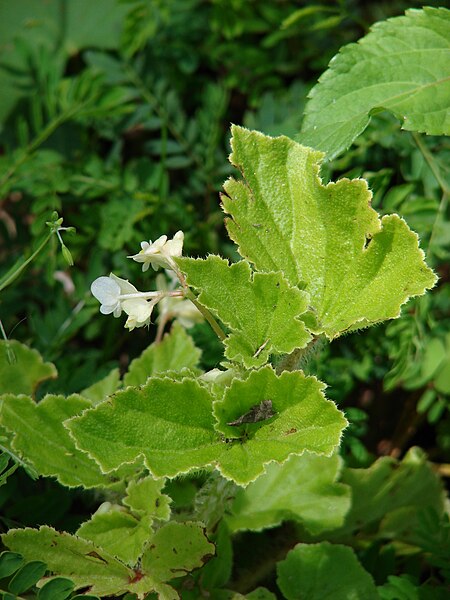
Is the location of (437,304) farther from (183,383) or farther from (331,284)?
(183,383)

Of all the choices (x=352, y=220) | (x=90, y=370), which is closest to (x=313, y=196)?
(x=352, y=220)

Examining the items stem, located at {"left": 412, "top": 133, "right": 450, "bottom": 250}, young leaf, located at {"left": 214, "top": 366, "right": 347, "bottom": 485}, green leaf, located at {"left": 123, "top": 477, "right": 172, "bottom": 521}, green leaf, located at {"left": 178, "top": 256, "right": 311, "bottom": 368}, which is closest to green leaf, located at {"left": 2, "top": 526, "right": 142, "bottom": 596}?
green leaf, located at {"left": 123, "top": 477, "right": 172, "bottom": 521}

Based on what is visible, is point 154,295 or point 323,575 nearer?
point 154,295

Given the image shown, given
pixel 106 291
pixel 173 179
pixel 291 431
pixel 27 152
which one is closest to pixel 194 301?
pixel 106 291

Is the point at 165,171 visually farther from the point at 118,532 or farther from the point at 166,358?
the point at 118,532

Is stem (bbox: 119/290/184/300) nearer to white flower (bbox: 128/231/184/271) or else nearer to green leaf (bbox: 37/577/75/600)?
white flower (bbox: 128/231/184/271)

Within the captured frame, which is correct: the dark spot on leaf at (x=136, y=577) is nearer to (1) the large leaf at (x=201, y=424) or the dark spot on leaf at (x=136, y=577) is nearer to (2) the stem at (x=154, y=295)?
(1) the large leaf at (x=201, y=424)
